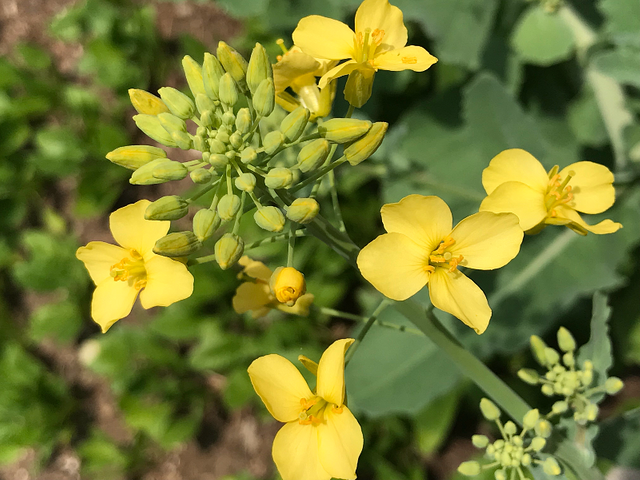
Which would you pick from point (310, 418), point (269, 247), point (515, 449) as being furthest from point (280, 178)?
point (269, 247)

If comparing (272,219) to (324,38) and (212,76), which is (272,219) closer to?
(212,76)

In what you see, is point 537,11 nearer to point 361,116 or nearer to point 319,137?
point 361,116

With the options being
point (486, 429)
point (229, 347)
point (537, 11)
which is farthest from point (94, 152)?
point (486, 429)

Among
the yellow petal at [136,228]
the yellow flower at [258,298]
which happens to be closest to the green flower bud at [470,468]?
the yellow flower at [258,298]

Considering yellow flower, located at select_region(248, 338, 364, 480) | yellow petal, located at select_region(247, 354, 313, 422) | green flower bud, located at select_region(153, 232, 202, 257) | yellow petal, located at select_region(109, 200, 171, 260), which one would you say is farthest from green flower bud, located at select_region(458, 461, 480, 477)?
yellow petal, located at select_region(109, 200, 171, 260)

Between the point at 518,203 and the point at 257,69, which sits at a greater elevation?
the point at 257,69

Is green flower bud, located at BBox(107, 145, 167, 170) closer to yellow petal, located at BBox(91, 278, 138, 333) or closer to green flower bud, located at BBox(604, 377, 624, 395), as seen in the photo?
yellow petal, located at BBox(91, 278, 138, 333)
